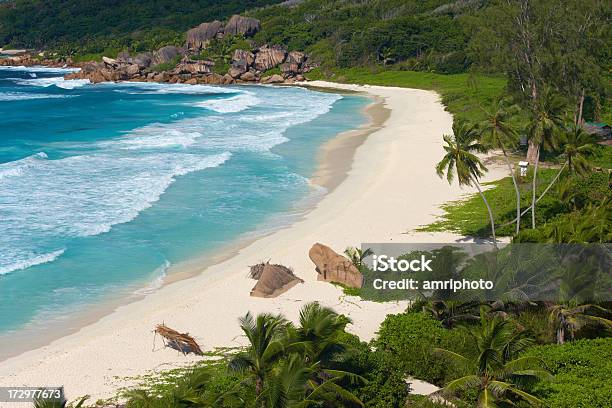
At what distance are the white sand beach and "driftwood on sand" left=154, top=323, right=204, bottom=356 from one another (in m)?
0.29

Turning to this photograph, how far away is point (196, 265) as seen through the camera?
104 ft

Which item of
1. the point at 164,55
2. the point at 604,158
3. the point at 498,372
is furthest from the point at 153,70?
the point at 498,372

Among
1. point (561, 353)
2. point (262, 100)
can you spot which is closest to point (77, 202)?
point (561, 353)

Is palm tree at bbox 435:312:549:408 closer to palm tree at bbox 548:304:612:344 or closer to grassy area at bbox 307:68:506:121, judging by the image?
palm tree at bbox 548:304:612:344

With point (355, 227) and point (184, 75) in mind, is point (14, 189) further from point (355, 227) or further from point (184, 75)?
point (184, 75)

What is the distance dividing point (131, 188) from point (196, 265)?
50.3 feet

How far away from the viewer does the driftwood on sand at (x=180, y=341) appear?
2309 centimetres

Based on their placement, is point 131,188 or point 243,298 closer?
point 243,298

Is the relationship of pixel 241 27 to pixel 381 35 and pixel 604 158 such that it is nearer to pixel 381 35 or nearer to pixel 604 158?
pixel 381 35

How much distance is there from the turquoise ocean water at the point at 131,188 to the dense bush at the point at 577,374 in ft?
57.9

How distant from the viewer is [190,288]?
95.2ft

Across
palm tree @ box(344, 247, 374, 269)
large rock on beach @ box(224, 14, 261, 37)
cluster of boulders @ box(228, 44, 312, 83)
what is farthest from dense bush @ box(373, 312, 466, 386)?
large rock on beach @ box(224, 14, 261, 37)

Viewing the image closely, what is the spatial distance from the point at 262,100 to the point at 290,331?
275 feet

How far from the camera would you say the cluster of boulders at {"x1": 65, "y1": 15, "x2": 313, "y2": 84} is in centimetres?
13550
